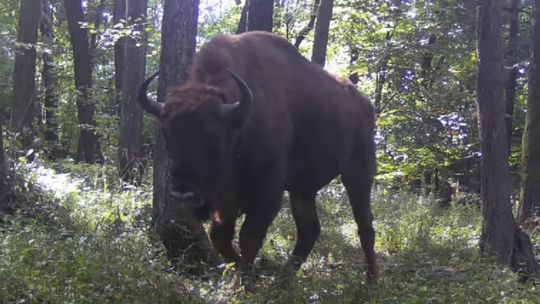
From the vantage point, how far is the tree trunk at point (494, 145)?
7.83 metres

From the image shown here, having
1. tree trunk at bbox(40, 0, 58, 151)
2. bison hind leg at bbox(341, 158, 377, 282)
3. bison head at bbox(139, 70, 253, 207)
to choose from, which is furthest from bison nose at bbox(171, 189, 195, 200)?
tree trunk at bbox(40, 0, 58, 151)

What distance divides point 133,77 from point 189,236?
33.2 ft

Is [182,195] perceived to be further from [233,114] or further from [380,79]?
[380,79]

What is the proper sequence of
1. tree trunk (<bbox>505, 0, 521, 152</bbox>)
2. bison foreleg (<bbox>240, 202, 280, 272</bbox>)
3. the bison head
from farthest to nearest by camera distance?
tree trunk (<bbox>505, 0, 521, 152</bbox>), bison foreleg (<bbox>240, 202, 280, 272</bbox>), the bison head

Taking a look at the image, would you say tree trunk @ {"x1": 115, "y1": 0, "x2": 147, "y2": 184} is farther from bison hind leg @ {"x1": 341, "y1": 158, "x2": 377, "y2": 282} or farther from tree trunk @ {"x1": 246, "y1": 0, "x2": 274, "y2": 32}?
bison hind leg @ {"x1": 341, "y1": 158, "x2": 377, "y2": 282}

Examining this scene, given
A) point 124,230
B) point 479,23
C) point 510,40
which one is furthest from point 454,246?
point 510,40

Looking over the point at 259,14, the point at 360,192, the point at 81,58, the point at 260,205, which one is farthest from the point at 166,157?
the point at 81,58

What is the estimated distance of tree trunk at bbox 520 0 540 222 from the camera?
36.0ft

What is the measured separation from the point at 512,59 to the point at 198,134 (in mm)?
12771

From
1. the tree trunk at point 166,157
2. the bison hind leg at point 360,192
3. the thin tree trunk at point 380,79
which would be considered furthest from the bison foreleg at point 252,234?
the thin tree trunk at point 380,79

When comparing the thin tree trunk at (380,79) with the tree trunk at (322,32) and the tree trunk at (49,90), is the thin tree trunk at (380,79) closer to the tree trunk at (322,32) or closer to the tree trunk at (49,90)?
the tree trunk at (322,32)

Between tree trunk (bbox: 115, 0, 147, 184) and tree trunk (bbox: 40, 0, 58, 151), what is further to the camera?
tree trunk (bbox: 40, 0, 58, 151)

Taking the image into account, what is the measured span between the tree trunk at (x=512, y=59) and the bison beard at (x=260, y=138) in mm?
8930

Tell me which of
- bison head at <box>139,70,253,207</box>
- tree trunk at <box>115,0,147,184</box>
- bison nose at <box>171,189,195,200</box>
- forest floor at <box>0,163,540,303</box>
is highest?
tree trunk at <box>115,0,147,184</box>
